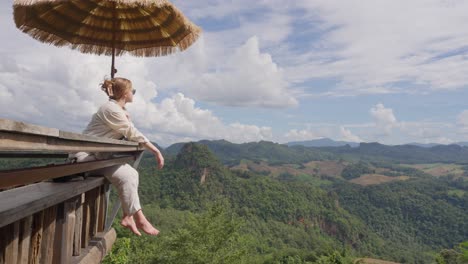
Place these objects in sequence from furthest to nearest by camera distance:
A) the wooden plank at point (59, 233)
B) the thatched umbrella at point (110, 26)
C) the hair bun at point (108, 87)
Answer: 1. the thatched umbrella at point (110, 26)
2. the hair bun at point (108, 87)
3. the wooden plank at point (59, 233)

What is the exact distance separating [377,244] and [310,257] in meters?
47.7

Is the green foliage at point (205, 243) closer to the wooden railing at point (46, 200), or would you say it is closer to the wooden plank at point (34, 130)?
the wooden railing at point (46, 200)

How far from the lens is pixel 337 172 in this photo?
187m

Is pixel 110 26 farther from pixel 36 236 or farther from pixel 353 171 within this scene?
pixel 353 171

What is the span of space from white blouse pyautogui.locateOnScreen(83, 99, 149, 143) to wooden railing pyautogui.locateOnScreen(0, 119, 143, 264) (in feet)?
0.47

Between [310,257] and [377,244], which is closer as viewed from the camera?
[310,257]

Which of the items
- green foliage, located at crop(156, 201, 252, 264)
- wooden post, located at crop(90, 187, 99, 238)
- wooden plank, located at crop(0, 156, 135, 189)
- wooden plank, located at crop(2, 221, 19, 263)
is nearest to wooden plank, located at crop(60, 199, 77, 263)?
wooden plank, located at crop(0, 156, 135, 189)

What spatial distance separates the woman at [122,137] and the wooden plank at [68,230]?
0.44 metres

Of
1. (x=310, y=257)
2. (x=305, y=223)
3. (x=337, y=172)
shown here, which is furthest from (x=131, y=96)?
(x=337, y=172)

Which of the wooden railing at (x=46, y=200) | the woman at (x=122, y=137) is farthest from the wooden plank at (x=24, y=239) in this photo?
the woman at (x=122, y=137)

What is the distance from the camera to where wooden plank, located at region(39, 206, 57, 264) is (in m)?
1.89

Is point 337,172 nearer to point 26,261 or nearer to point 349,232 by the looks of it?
point 349,232

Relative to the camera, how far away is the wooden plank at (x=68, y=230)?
2.03 meters

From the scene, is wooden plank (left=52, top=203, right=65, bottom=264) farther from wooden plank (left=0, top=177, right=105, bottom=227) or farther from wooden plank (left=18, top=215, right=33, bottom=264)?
wooden plank (left=18, top=215, right=33, bottom=264)
